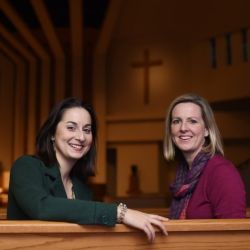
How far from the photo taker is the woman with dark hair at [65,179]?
1372 mm

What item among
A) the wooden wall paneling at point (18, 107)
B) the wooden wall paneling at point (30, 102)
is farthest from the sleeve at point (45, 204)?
the wooden wall paneling at point (18, 107)

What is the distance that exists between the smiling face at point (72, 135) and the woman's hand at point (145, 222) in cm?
68

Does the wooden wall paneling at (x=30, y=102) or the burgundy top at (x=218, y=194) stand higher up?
the wooden wall paneling at (x=30, y=102)

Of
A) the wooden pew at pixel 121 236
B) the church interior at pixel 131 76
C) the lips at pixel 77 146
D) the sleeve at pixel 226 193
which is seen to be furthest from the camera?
the church interior at pixel 131 76

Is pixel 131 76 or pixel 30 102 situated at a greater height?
pixel 131 76

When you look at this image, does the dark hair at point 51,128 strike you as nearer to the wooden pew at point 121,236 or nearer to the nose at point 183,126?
the nose at point 183,126

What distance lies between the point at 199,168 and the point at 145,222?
0.62 metres

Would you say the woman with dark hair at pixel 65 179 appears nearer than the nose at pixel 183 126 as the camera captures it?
Yes

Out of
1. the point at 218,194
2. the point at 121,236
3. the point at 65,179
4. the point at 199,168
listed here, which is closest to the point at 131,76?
Result: the point at 65,179

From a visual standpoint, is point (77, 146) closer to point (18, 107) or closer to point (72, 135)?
point (72, 135)

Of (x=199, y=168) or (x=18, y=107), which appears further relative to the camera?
(x=18, y=107)

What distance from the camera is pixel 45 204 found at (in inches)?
57.8

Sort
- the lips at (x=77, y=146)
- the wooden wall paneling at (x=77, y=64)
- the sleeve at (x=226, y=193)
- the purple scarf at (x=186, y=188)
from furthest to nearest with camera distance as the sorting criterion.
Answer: the wooden wall paneling at (x=77, y=64), the lips at (x=77, y=146), the purple scarf at (x=186, y=188), the sleeve at (x=226, y=193)

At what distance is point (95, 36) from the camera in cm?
976
